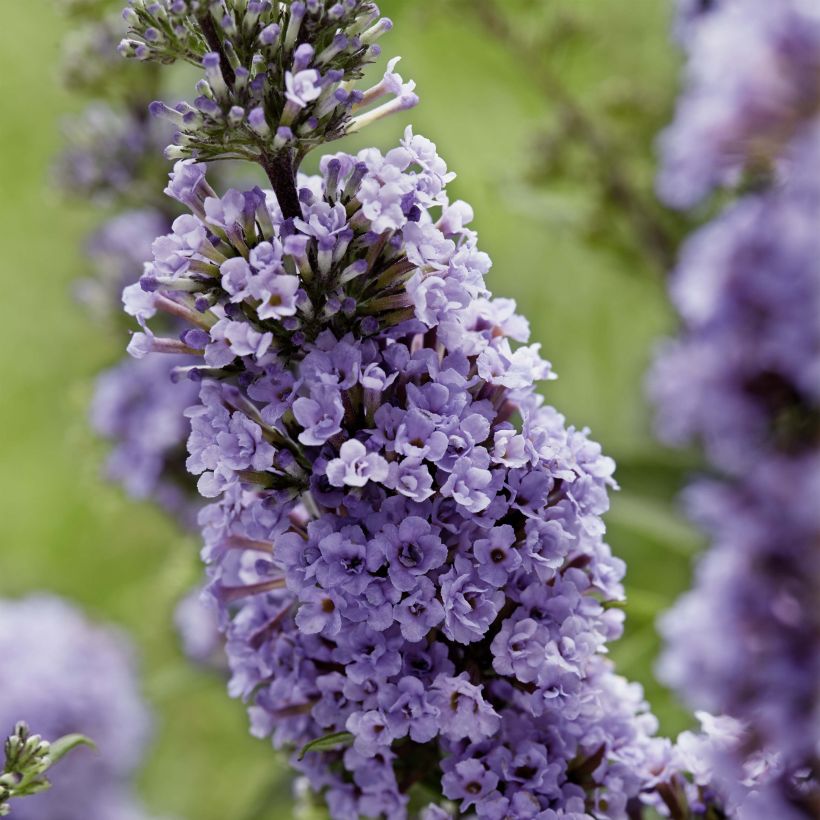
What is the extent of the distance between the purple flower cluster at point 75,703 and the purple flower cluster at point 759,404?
37.8 inches

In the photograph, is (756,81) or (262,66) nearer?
(262,66)

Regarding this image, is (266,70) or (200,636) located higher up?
(200,636)

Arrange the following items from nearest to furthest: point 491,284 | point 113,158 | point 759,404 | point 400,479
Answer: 1. point 400,479
2. point 759,404
3. point 113,158
4. point 491,284

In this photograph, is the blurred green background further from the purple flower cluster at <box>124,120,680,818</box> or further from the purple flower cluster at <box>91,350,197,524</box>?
the purple flower cluster at <box>124,120,680,818</box>

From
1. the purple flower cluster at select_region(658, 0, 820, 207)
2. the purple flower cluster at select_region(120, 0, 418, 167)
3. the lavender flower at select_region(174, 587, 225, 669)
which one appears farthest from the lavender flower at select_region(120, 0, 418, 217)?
the lavender flower at select_region(174, 587, 225, 669)

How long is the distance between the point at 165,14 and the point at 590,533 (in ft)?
1.44

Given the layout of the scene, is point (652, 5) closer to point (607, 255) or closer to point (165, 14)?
point (607, 255)

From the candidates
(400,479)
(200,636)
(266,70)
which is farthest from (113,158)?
(400,479)

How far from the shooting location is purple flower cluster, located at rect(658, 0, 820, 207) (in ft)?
2.90

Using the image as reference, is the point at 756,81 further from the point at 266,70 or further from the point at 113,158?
the point at 113,158

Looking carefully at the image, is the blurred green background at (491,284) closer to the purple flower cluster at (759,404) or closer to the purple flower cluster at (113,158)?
the purple flower cluster at (113,158)

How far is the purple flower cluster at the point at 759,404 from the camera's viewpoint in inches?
26.8

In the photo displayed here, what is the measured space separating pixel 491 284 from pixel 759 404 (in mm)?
1182

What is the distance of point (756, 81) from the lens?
2.98ft
